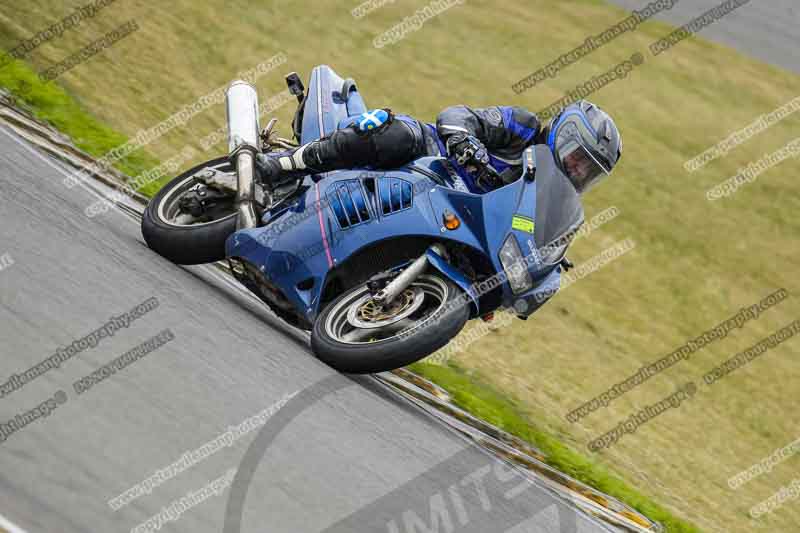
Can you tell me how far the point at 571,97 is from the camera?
15.2m

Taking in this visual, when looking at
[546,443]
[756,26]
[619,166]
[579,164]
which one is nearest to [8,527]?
[579,164]

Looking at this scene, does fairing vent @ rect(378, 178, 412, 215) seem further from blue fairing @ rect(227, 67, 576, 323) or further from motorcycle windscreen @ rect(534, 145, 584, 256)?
motorcycle windscreen @ rect(534, 145, 584, 256)

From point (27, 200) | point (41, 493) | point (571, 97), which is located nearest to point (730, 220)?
point (571, 97)

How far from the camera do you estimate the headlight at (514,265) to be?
5977 millimetres

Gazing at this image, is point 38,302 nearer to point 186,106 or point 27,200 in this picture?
point 27,200

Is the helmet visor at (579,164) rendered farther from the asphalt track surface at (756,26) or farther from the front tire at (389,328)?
the asphalt track surface at (756,26)

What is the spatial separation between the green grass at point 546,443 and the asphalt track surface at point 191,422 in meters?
1.11

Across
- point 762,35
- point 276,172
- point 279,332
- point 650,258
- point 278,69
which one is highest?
point 276,172

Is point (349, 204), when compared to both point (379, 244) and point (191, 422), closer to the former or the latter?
point (379, 244)

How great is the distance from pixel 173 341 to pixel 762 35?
15.0 m

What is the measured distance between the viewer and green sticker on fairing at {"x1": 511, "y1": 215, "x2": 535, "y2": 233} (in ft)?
19.8

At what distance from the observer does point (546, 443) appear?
7645mm

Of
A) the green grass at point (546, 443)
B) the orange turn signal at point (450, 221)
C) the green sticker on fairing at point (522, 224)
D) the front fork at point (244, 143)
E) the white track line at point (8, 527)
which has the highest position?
the white track line at point (8, 527)

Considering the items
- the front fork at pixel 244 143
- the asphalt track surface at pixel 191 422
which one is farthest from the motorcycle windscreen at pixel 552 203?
the front fork at pixel 244 143
